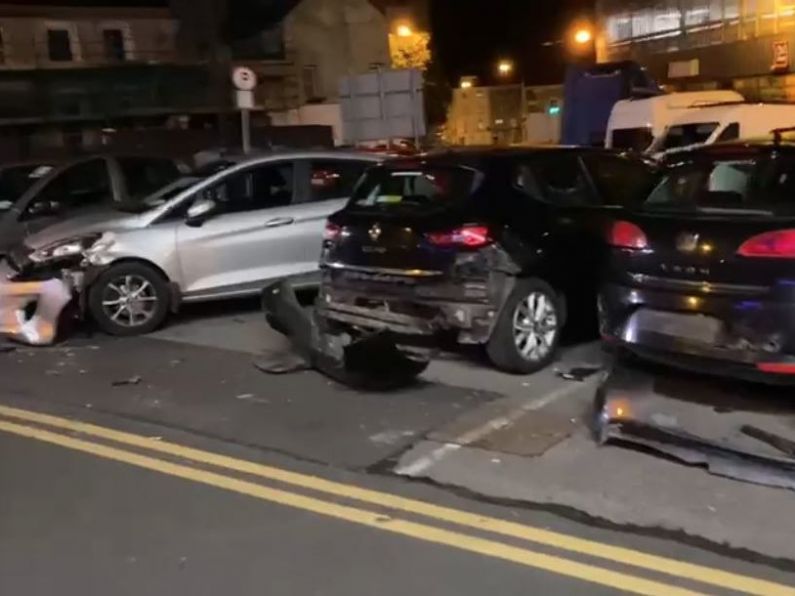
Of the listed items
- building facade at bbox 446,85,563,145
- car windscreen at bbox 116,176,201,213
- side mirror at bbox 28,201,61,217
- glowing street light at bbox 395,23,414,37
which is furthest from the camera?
glowing street light at bbox 395,23,414,37

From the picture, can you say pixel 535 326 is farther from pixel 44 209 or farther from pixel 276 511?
pixel 44 209

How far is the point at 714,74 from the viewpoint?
2873cm

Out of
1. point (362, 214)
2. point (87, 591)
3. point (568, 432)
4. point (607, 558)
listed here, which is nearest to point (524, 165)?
point (362, 214)

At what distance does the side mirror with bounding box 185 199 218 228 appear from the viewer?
10.2 m

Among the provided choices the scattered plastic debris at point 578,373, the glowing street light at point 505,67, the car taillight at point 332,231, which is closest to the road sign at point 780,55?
the scattered plastic debris at point 578,373

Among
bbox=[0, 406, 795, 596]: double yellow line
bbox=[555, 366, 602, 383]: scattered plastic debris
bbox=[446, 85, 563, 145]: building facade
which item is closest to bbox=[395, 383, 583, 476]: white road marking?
bbox=[555, 366, 602, 383]: scattered plastic debris

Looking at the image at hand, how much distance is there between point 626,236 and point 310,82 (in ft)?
99.8

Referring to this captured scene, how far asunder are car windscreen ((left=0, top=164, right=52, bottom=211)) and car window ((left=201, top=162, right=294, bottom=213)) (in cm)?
392

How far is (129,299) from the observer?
396 inches

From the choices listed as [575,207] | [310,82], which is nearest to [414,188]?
[575,207]

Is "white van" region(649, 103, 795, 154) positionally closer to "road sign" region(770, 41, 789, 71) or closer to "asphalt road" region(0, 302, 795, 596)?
"asphalt road" region(0, 302, 795, 596)

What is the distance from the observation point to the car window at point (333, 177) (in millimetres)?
10758

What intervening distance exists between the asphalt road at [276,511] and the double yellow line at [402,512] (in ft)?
0.04

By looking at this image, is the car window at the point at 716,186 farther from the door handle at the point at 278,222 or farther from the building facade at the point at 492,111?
the building facade at the point at 492,111
